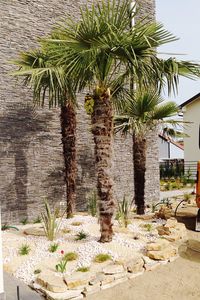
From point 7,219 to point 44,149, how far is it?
2243 millimetres

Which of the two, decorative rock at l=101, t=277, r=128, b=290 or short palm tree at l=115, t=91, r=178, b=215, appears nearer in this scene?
decorative rock at l=101, t=277, r=128, b=290

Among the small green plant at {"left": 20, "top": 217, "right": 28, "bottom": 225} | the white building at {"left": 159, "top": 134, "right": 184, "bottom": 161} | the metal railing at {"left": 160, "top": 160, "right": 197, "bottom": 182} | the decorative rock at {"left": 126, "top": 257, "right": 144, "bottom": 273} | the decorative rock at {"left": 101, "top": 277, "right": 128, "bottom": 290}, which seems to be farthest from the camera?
the white building at {"left": 159, "top": 134, "right": 184, "bottom": 161}

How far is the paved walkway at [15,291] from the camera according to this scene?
4.64 m

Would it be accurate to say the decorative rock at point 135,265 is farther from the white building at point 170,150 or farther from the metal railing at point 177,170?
the white building at point 170,150

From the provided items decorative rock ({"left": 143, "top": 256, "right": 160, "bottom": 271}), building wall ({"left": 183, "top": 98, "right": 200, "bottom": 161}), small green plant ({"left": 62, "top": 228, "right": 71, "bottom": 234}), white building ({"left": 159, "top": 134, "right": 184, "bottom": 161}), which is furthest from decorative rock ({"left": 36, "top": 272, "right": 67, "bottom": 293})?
white building ({"left": 159, "top": 134, "right": 184, "bottom": 161})

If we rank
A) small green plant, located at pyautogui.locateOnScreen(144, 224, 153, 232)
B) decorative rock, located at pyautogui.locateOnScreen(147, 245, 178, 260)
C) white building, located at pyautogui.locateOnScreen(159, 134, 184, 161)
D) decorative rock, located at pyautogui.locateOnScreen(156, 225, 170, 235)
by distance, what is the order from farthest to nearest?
white building, located at pyautogui.locateOnScreen(159, 134, 184, 161) → small green plant, located at pyautogui.locateOnScreen(144, 224, 153, 232) → decorative rock, located at pyautogui.locateOnScreen(156, 225, 170, 235) → decorative rock, located at pyautogui.locateOnScreen(147, 245, 178, 260)

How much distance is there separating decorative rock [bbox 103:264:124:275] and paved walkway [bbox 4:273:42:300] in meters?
1.22

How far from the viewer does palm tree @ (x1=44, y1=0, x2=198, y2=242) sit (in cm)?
609

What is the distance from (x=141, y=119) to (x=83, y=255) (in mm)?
4399

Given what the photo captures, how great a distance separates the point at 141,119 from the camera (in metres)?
9.34

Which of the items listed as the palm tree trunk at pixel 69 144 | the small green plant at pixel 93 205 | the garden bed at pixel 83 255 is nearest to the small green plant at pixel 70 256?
the garden bed at pixel 83 255

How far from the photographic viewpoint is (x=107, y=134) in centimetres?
675

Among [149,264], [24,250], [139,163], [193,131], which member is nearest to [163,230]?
[149,264]

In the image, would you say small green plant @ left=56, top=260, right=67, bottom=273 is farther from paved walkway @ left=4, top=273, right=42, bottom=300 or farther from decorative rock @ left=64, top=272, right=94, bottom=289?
paved walkway @ left=4, top=273, right=42, bottom=300
